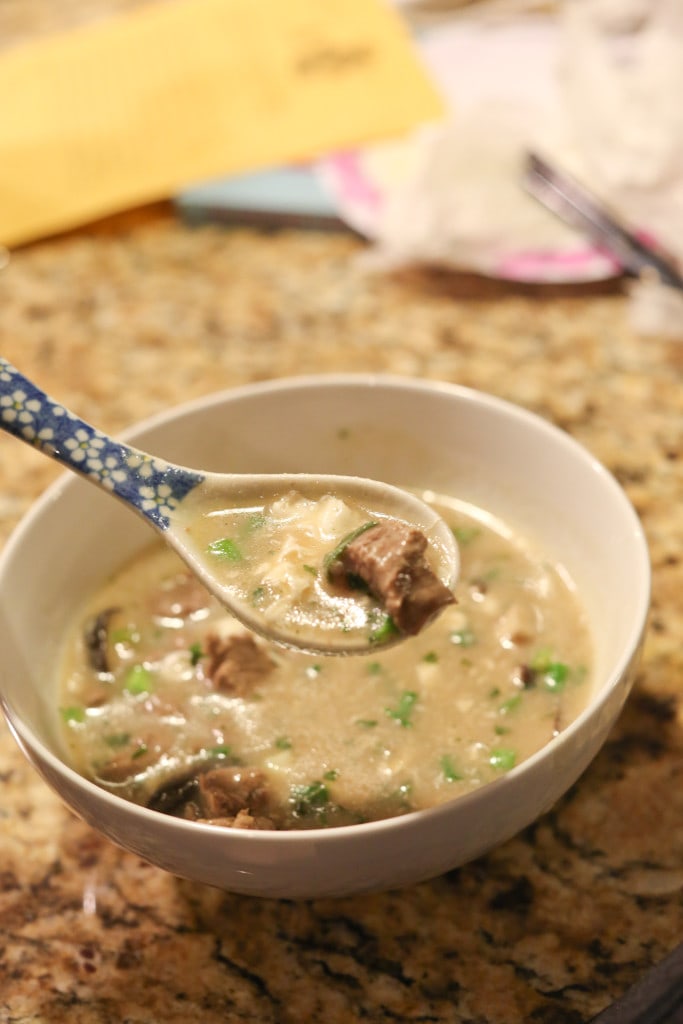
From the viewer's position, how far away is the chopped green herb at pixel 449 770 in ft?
3.87

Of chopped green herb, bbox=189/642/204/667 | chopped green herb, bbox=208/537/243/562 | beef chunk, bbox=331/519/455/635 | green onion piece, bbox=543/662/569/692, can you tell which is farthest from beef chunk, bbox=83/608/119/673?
green onion piece, bbox=543/662/569/692

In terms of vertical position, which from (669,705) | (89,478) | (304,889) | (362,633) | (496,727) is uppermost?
(89,478)

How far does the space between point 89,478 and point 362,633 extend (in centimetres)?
36

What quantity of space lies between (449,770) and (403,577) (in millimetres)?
286

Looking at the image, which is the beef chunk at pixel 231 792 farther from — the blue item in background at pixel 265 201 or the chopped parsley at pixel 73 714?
the blue item in background at pixel 265 201

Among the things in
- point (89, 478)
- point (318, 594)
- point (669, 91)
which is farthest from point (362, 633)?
point (669, 91)

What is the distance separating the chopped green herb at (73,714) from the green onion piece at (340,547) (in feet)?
1.35

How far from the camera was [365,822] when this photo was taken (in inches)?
44.7

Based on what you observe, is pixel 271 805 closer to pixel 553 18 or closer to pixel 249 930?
pixel 249 930

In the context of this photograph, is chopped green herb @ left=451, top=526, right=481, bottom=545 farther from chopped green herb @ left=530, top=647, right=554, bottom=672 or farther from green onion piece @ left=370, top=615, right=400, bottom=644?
green onion piece @ left=370, top=615, right=400, bottom=644

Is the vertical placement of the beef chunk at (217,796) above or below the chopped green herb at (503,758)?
above

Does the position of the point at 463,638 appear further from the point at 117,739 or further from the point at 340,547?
the point at 117,739

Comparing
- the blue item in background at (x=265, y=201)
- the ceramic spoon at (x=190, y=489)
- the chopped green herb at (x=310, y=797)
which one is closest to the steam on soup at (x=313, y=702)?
the chopped green herb at (x=310, y=797)

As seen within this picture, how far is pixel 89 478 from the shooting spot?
3.78 ft
